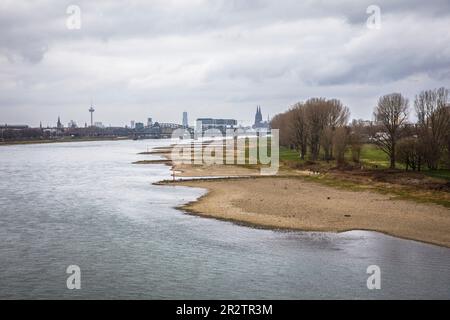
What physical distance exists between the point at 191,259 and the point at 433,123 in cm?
5013

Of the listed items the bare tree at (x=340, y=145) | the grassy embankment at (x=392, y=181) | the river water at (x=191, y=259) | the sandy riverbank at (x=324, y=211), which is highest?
the bare tree at (x=340, y=145)

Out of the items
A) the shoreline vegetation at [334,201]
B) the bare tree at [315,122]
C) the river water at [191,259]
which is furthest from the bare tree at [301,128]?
the river water at [191,259]

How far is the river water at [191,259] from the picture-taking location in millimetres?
19734

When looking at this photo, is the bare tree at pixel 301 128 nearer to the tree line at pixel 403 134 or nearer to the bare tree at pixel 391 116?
the tree line at pixel 403 134

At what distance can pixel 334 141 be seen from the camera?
74.2 meters

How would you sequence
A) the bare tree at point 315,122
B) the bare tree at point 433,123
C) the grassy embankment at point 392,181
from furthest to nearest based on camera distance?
the bare tree at point 315,122 < the bare tree at point 433,123 < the grassy embankment at point 392,181

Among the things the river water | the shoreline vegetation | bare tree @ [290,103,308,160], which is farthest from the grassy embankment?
bare tree @ [290,103,308,160]

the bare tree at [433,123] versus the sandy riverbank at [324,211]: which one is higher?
the bare tree at [433,123]

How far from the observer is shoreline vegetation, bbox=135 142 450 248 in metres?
31.7

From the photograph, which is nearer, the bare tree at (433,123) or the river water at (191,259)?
the river water at (191,259)

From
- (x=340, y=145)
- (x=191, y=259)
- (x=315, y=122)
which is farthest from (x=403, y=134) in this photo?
(x=191, y=259)

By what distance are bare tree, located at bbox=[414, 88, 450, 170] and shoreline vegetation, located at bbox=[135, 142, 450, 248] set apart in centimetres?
485

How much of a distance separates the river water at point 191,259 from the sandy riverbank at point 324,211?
1.94 m

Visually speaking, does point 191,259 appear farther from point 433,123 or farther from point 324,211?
point 433,123
